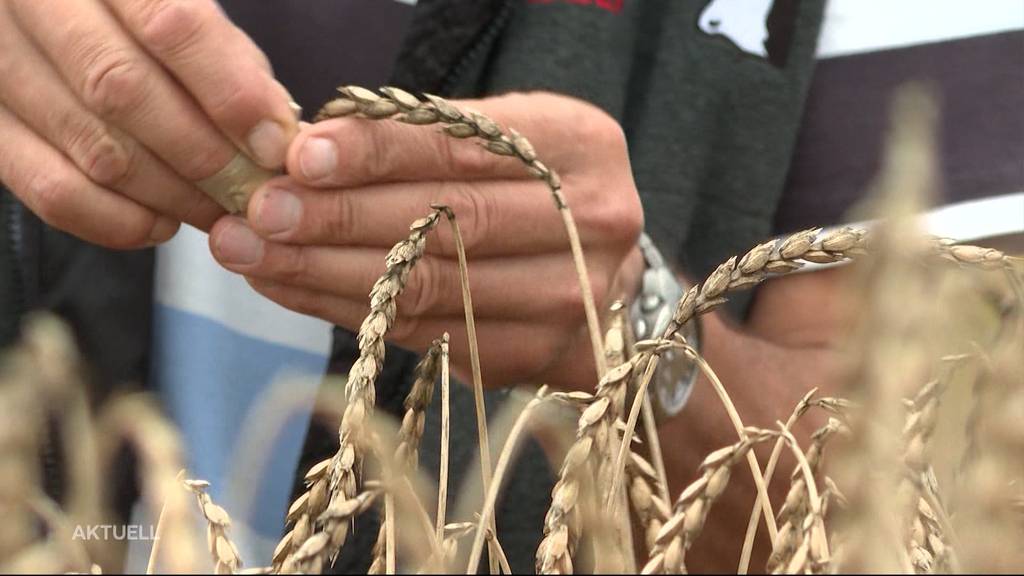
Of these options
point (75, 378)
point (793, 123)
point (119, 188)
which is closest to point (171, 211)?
point (119, 188)

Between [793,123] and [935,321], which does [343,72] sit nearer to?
[793,123]

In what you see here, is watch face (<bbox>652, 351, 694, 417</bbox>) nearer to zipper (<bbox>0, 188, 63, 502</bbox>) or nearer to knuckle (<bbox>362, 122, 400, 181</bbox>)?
knuckle (<bbox>362, 122, 400, 181</bbox>)

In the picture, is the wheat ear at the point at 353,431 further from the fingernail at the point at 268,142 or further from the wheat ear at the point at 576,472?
the fingernail at the point at 268,142

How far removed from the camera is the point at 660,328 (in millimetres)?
704

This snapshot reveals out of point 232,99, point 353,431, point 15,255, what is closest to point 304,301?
point 232,99

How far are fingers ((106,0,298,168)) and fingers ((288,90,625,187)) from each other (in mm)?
24

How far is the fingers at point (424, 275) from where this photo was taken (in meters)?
0.58

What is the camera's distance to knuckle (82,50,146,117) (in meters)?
0.54

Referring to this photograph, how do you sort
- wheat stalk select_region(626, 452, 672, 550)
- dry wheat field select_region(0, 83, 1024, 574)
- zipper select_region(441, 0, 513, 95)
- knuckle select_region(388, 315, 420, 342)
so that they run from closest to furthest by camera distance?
dry wheat field select_region(0, 83, 1024, 574)
wheat stalk select_region(626, 452, 672, 550)
knuckle select_region(388, 315, 420, 342)
zipper select_region(441, 0, 513, 95)

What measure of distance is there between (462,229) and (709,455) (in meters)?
0.40

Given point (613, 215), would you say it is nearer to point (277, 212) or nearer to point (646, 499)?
point (277, 212)

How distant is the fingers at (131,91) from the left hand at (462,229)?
1.6 inches

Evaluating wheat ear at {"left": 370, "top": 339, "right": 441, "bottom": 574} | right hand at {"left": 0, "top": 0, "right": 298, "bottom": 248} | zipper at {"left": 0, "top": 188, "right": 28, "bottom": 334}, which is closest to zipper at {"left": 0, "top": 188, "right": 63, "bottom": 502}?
zipper at {"left": 0, "top": 188, "right": 28, "bottom": 334}

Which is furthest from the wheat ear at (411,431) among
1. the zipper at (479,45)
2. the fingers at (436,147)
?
the zipper at (479,45)
